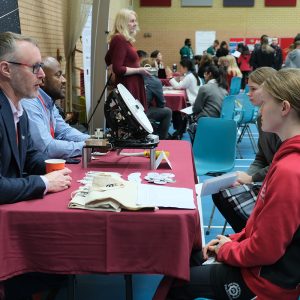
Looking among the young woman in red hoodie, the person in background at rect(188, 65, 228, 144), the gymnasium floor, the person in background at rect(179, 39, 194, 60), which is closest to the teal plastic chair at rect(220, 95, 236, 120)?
the person in background at rect(188, 65, 228, 144)

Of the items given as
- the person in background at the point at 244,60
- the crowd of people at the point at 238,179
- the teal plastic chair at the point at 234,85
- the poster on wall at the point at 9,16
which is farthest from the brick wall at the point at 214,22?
the crowd of people at the point at 238,179

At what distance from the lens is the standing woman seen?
197 inches

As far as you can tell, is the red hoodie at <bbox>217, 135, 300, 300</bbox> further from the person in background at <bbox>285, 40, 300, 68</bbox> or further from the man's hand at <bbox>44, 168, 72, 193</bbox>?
the person in background at <bbox>285, 40, 300, 68</bbox>

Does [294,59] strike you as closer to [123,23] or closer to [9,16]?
[123,23]

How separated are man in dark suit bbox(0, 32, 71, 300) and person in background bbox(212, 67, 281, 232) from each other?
0.91 metres

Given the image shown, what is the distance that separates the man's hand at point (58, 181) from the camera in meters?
2.08

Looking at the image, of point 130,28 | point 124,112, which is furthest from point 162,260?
point 130,28

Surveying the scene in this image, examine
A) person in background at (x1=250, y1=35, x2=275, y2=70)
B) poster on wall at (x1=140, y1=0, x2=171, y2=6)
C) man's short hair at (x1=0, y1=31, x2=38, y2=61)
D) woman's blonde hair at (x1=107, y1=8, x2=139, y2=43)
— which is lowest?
person in background at (x1=250, y1=35, x2=275, y2=70)

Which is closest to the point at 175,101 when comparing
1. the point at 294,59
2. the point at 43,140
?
the point at 294,59

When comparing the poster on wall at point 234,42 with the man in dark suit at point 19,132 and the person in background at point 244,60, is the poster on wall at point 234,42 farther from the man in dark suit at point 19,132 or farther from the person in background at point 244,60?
the man in dark suit at point 19,132

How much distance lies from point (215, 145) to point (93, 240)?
8.04 ft

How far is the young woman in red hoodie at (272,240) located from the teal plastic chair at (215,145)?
2185mm

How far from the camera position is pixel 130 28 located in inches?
199

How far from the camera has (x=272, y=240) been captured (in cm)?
161
